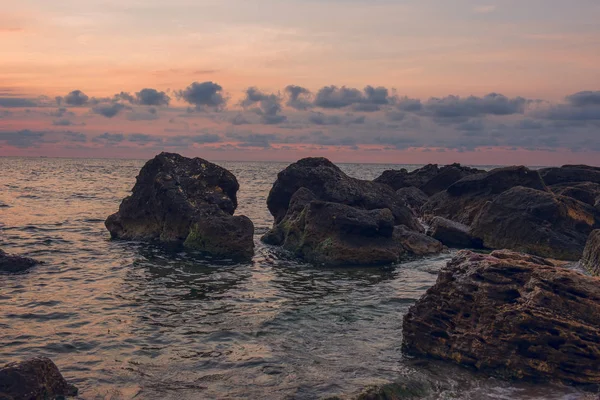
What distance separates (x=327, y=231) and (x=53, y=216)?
22341 mm

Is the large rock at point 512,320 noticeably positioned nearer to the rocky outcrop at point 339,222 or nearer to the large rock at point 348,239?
the large rock at point 348,239

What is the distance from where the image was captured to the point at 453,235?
25984 millimetres

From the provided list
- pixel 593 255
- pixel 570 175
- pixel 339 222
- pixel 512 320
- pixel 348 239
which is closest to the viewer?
pixel 512 320

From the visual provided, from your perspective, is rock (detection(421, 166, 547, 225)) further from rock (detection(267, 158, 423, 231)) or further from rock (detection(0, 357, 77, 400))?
rock (detection(0, 357, 77, 400))

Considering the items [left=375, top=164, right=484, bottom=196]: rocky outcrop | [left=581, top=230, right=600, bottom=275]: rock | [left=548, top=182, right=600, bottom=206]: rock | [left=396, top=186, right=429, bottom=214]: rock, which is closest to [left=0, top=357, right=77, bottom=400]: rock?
[left=581, top=230, right=600, bottom=275]: rock

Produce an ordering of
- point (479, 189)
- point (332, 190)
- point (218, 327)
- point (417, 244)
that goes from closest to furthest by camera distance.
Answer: point (218, 327), point (417, 244), point (332, 190), point (479, 189)

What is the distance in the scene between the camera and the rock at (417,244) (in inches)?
922

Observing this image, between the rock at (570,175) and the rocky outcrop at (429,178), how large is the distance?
581 centimetres

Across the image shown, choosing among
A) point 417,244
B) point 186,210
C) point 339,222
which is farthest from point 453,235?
point 186,210

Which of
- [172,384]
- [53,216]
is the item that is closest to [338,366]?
[172,384]

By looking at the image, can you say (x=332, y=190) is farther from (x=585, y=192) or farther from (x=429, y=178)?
(x=429, y=178)

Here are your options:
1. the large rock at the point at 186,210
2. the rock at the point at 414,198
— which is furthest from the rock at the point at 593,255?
the rock at the point at 414,198

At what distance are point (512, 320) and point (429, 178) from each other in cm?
3743

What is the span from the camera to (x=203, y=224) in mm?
22812
